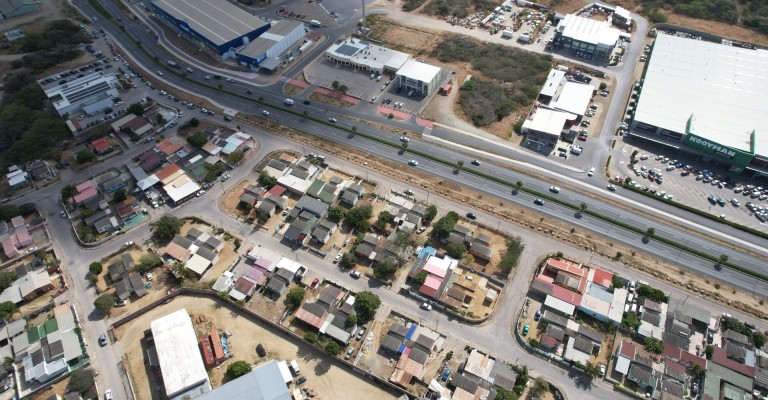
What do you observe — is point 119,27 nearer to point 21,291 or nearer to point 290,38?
point 290,38

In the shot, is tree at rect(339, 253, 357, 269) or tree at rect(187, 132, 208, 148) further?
tree at rect(187, 132, 208, 148)

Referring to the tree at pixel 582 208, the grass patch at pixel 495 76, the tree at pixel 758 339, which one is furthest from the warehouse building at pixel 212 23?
the tree at pixel 758 339

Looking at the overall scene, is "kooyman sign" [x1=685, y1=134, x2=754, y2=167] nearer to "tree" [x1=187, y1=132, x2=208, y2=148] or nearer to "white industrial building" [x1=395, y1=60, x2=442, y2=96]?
"white industrial building" [x1=395, y1=60, x2=442, y2=96]

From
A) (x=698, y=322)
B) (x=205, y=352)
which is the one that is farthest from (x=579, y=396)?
(x=205, y=352)

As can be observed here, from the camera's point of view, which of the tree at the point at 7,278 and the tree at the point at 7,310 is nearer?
the tree at the point at 7,310

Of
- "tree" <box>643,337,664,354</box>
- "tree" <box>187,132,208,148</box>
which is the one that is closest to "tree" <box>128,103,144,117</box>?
"tree" <box>187,132,208,148</box>

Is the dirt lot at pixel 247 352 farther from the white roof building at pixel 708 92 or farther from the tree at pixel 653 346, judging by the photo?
the white roof building at pixel 708 92

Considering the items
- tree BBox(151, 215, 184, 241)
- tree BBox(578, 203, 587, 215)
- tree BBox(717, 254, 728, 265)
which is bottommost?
tree BBox(151, 215, 184, 241)

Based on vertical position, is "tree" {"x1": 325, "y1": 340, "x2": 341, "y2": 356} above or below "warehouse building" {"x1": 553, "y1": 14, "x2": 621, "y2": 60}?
below
